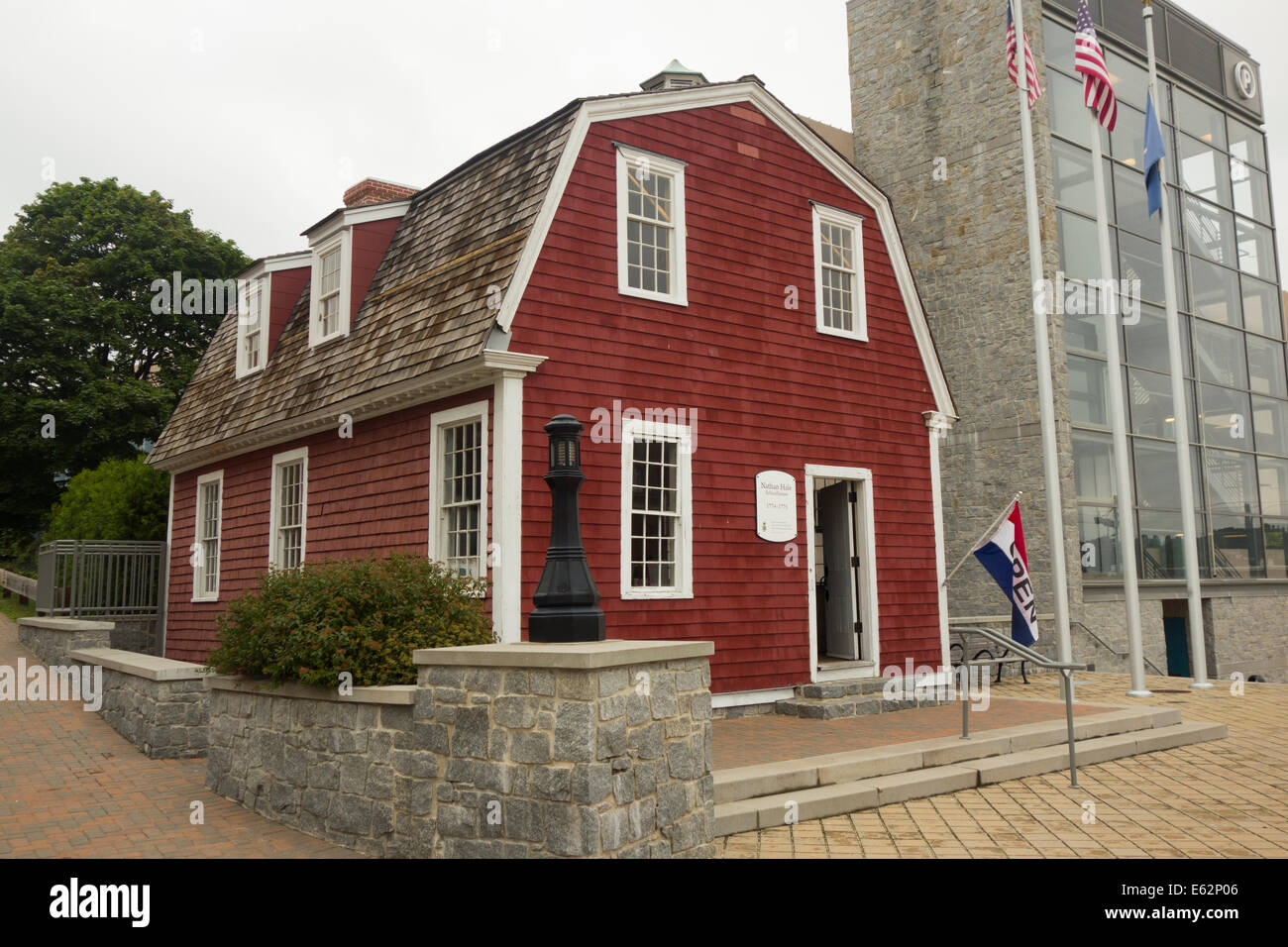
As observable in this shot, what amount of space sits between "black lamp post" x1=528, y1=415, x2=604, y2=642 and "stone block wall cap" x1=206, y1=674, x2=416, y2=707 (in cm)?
103

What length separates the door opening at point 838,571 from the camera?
12.8m

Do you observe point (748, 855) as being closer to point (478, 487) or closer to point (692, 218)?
point (478, 487)

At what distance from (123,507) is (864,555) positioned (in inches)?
570

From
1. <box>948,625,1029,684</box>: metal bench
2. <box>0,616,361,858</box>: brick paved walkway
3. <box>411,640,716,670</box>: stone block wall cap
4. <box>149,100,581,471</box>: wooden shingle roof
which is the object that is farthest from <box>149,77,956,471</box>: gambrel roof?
<box>0,616,361,858</box>: brick paved walkway

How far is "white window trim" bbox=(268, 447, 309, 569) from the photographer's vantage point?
1307 cm

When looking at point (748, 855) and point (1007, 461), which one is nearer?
point (748, 855)

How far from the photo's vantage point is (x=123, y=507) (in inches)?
A: 747

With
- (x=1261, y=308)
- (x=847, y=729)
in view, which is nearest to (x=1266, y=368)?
(x=1261, y=308)

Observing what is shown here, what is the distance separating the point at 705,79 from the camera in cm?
2005

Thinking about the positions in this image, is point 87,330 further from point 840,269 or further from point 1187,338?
point 1187,338

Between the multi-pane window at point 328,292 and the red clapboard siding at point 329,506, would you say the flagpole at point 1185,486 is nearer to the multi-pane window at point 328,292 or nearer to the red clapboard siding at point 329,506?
the red clapboard siding at point 329,506

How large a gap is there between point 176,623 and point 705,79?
14618mm

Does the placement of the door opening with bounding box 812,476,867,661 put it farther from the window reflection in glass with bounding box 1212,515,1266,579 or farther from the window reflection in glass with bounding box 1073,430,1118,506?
the window reflection in glass with bounding box 1212,515,1266,579

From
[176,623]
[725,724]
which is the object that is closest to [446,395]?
[725,724]
